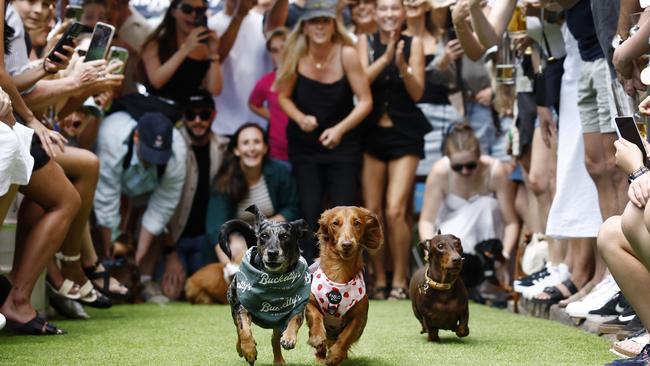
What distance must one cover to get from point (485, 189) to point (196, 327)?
3.14m

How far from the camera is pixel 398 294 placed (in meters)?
8.59

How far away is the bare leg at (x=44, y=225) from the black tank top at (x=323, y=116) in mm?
2996

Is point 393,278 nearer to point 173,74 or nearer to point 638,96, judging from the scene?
point 173,74

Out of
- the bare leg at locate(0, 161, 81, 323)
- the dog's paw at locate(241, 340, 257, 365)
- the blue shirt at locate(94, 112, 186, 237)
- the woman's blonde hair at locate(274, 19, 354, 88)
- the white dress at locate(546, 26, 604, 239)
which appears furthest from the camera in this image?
the woman's blonde hair at locate(274, 19, 354, 88)

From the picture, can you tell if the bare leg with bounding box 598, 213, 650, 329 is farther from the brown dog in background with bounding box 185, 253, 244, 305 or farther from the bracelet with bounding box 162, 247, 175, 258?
the bracelet with bounding box 162, 247, 175, 258

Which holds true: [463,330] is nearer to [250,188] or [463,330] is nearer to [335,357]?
[335,357]

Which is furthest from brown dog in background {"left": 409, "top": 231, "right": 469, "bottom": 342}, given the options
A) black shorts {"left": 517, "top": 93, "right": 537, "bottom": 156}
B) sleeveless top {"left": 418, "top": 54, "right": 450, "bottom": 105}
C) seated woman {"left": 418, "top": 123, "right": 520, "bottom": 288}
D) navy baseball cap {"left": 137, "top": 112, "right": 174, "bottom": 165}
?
sleeveless top {"left": 418, "top": 54, "right": 450, "bottom": 105}

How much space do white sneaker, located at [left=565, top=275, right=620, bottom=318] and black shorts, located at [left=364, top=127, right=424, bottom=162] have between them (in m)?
3.05

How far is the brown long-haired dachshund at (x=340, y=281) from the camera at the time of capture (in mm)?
4504

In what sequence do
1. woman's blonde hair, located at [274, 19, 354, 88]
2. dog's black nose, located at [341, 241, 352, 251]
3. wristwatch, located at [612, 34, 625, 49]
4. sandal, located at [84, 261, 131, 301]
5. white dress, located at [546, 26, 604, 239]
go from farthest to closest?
woman's blonde hair, located at [274, 19, 354, 88] → sandal, located at [84, 261, 131, 301] → white dress, located at [546, 26, 604, 239] → wristwatch, located at [612, 34, 625, 49] → dog's black nose, located at [341, 241, 352, 251]

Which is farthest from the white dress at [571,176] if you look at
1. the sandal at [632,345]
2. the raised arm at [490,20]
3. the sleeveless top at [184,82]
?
the sleeveless top at [184,82]

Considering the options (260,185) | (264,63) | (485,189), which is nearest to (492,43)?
(485,189)

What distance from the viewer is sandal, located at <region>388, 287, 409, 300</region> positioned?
858cm

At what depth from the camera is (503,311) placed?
290 inches
